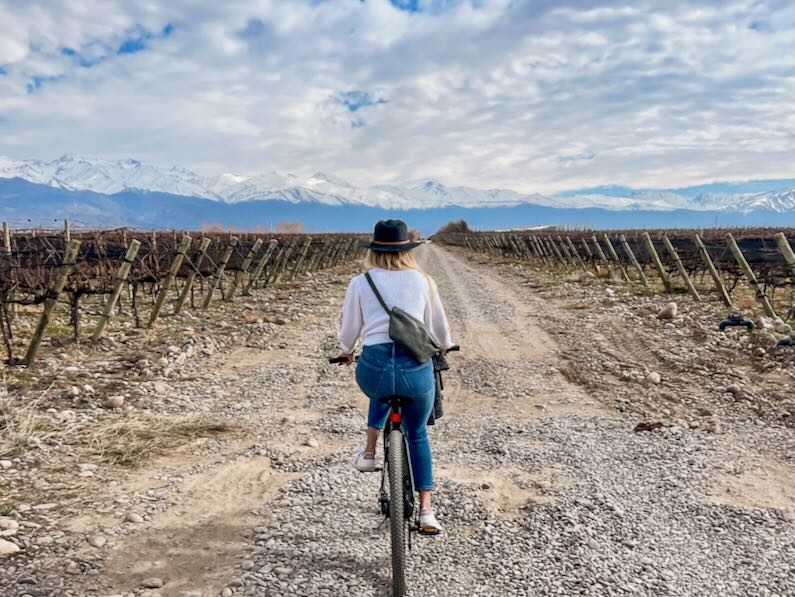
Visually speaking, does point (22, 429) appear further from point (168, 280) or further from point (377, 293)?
point (168, 280)

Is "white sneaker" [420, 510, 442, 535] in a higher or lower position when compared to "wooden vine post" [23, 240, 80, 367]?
lower

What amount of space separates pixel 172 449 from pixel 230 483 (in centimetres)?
101

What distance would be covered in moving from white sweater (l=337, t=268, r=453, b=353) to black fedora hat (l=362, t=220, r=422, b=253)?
131mm

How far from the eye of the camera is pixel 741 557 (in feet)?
11.7

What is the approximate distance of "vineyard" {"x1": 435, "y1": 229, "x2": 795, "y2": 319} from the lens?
43.0ft

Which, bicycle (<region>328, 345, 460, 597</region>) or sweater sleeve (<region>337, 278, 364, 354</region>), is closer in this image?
bicycle (<region>328, 345, 460, 597</region>)

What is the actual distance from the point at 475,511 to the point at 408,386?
1360 millimetres

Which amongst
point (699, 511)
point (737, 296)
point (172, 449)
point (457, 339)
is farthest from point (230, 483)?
point (737, 296)

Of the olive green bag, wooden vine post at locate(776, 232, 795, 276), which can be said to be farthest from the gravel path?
wooden vine post at locate(776, 232, 795, 276)

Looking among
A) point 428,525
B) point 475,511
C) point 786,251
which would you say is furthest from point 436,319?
point 786,251

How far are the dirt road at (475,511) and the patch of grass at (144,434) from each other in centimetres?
24

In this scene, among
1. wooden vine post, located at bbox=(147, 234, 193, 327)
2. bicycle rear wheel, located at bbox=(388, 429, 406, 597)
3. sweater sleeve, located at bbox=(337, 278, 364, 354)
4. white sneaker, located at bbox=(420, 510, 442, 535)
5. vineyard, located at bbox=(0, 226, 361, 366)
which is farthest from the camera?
wooden vine post, located at bbox=(147, 234, 193, 327)

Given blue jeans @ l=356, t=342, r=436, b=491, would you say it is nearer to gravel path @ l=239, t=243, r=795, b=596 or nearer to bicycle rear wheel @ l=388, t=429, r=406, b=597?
bicycle rear wheel @ l=388, t=429, r=406, b=597

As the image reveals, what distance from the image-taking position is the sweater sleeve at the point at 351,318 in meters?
3.47
